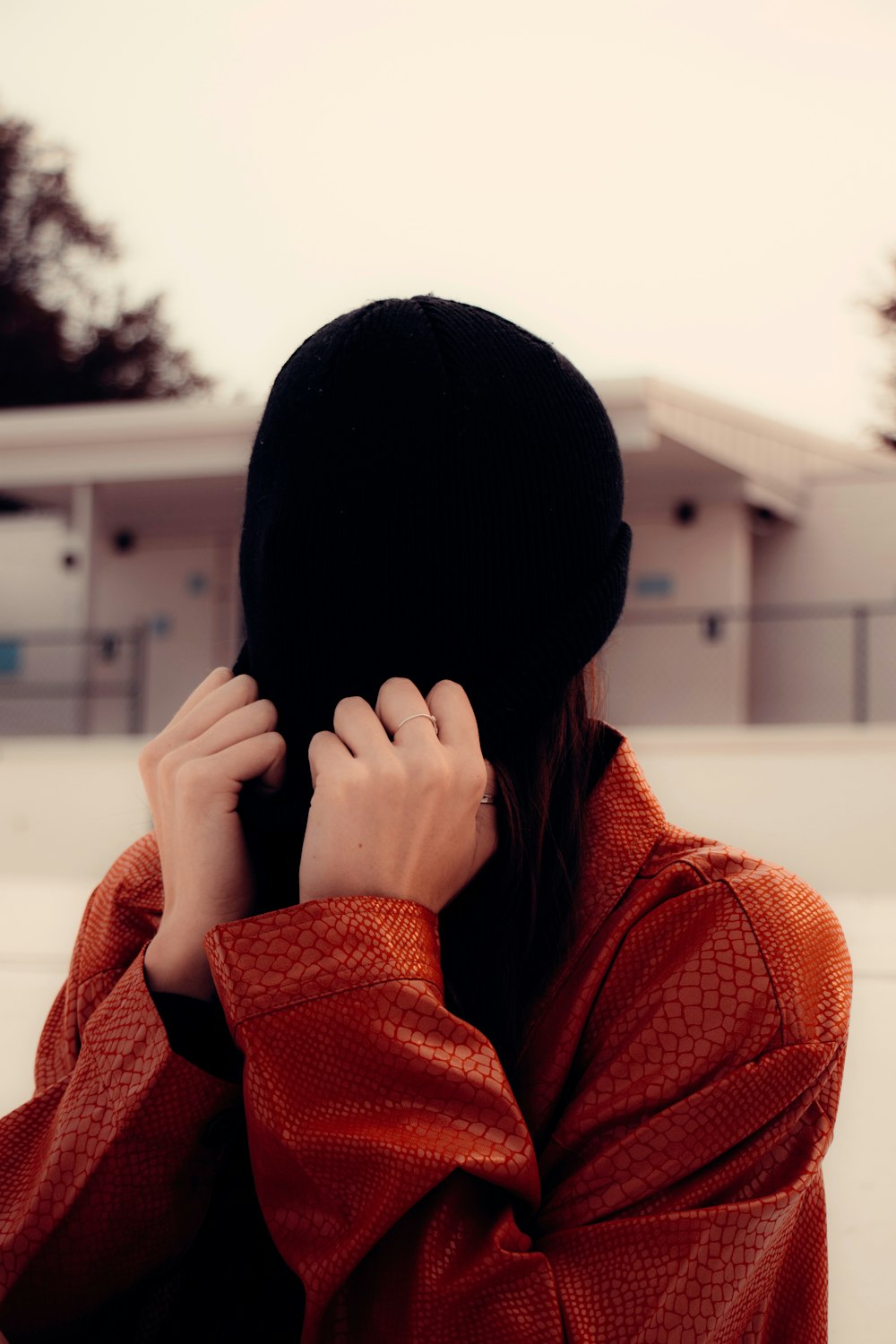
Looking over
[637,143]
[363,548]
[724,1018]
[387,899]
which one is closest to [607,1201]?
[724,1018]

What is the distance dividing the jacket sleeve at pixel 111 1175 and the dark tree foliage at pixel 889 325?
96.9 feet

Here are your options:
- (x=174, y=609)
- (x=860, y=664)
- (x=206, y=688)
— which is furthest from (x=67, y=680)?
(x=206, y=688)

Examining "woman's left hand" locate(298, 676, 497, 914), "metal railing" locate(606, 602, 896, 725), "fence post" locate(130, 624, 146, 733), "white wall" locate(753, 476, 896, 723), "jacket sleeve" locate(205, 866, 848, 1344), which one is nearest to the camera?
"jacket sleeve" locate(205, 866, 848, 1344)

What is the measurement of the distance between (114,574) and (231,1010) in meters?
16.5

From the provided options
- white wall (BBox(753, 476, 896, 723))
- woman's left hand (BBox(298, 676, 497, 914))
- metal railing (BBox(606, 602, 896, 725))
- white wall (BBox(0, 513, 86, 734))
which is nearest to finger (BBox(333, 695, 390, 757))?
woman's left hand (BBox(298, 676, 497, 914))

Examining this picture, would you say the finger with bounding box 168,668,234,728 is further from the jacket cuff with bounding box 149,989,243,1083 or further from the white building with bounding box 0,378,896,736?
the white building with bounding box 0,378,896,736

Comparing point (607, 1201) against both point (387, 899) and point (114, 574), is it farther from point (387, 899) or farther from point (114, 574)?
point (114, 574)

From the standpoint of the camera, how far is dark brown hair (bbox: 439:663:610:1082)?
1.11 metres

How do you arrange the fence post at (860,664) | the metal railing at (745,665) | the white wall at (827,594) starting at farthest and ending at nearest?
the white wall at (827,594) → the metal railing at (745,665) → the fence post at (860,664)

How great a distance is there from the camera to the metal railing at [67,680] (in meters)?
15.7

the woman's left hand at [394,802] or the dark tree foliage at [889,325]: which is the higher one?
the dark tree foliage at [889,325]

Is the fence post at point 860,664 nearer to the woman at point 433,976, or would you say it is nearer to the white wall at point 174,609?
the white wall at point 174,609

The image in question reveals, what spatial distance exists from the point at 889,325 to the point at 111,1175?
3054cm

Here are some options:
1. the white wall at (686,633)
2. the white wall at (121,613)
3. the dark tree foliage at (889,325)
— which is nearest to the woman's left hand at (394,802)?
the white wall at (686,633)
